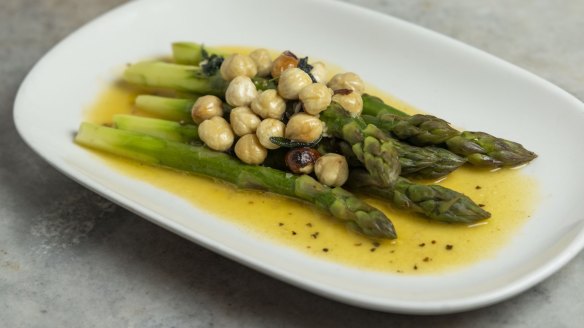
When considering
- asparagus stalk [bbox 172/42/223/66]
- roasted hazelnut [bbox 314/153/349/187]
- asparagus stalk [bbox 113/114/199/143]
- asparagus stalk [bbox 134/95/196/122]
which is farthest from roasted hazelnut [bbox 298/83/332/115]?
asparagus stalk [bbox 172/42/223/66]

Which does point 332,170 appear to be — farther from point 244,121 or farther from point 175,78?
point 175,78

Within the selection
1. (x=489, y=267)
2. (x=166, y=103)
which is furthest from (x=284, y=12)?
(x=489, y=267)

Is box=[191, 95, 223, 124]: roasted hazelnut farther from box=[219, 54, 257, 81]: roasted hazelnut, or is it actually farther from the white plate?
the white plate

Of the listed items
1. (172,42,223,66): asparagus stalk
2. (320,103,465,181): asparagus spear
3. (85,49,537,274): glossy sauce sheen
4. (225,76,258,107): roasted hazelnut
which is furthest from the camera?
(172,42,223,66): asparagus stalk

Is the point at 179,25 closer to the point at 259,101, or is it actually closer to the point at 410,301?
the point at 259,101

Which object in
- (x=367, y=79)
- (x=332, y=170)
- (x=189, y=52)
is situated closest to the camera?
(x=332, y=170)

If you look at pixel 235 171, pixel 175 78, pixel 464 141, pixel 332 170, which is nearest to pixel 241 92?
pixel 235 171
